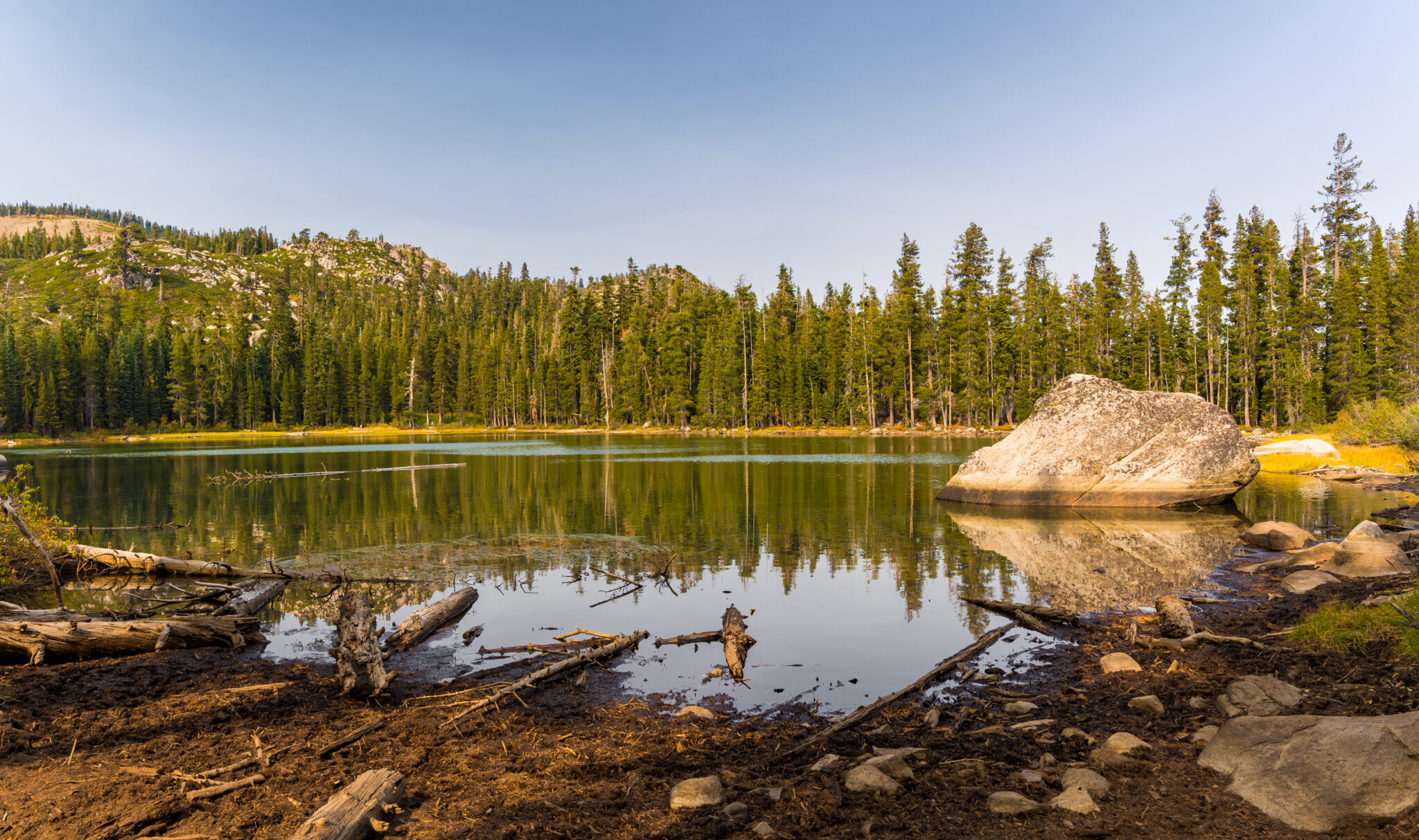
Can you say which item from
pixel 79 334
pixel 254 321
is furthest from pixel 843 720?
pixel 254 321

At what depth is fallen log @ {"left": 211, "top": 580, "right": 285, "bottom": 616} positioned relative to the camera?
11.0 metres

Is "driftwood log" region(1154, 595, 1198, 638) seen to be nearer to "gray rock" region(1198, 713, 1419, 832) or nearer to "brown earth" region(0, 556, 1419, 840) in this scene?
"brown earth" region(0, 556, 1419, 840)

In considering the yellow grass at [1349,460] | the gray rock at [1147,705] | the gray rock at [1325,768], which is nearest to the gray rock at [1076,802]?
the gray rock at [1325,768]

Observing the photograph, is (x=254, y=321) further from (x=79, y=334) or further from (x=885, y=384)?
(x=885, y=384)

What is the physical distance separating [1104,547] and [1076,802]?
13443mm

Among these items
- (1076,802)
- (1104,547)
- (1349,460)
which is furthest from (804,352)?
(1076,802)

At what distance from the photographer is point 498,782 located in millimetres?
5660

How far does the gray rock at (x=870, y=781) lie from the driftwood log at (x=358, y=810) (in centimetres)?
331

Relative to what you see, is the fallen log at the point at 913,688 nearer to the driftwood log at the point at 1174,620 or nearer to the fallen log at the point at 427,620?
the driftwood log at the point at 1174,620

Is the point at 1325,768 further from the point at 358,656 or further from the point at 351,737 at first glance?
the point at 358,656

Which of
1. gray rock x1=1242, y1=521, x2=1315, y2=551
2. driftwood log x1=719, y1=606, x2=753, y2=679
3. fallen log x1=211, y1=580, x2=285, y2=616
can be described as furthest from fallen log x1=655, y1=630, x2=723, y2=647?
gray rock x1=1242, y1=521, x2=1315, y2=551

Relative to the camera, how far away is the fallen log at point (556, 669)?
23.4ft

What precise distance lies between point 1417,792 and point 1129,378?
3058 inches

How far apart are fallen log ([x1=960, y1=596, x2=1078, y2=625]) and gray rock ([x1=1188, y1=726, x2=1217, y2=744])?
14.9 ft
